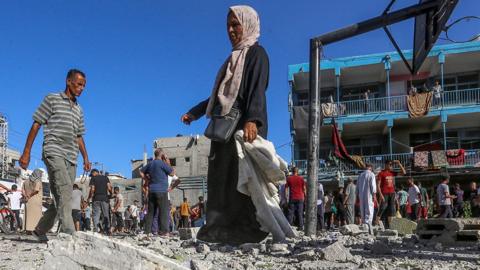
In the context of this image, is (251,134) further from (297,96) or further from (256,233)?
(297,96)

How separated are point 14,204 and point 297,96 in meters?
20.7

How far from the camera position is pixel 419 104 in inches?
1093

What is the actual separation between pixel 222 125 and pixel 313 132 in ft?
8.72

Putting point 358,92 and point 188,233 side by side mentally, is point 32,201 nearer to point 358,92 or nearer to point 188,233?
point 188,233

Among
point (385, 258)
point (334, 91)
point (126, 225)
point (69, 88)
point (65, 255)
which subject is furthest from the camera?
point (334, 91)

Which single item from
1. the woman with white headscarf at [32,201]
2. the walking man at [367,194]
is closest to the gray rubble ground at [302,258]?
the walking man at [367,194]

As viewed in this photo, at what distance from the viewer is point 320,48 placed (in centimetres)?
694

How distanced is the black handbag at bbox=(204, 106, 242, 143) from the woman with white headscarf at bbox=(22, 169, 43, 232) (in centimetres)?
790

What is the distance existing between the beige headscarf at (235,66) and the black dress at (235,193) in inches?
2.8

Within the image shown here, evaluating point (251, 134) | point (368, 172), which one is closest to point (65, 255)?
point (251, 134)

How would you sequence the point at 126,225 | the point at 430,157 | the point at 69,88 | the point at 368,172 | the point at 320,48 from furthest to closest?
the point at 430,157, the point at 126,225, the point at 368,172, the point at 320,48, the point at 69,88

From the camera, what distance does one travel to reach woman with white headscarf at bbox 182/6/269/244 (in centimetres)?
440

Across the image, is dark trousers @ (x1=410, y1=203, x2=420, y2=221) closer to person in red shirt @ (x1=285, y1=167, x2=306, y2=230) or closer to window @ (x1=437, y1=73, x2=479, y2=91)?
person in red shirt @ (x1=285, y1=167, x2=306, y2=230)

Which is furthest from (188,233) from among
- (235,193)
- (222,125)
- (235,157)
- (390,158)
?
(390,158)
